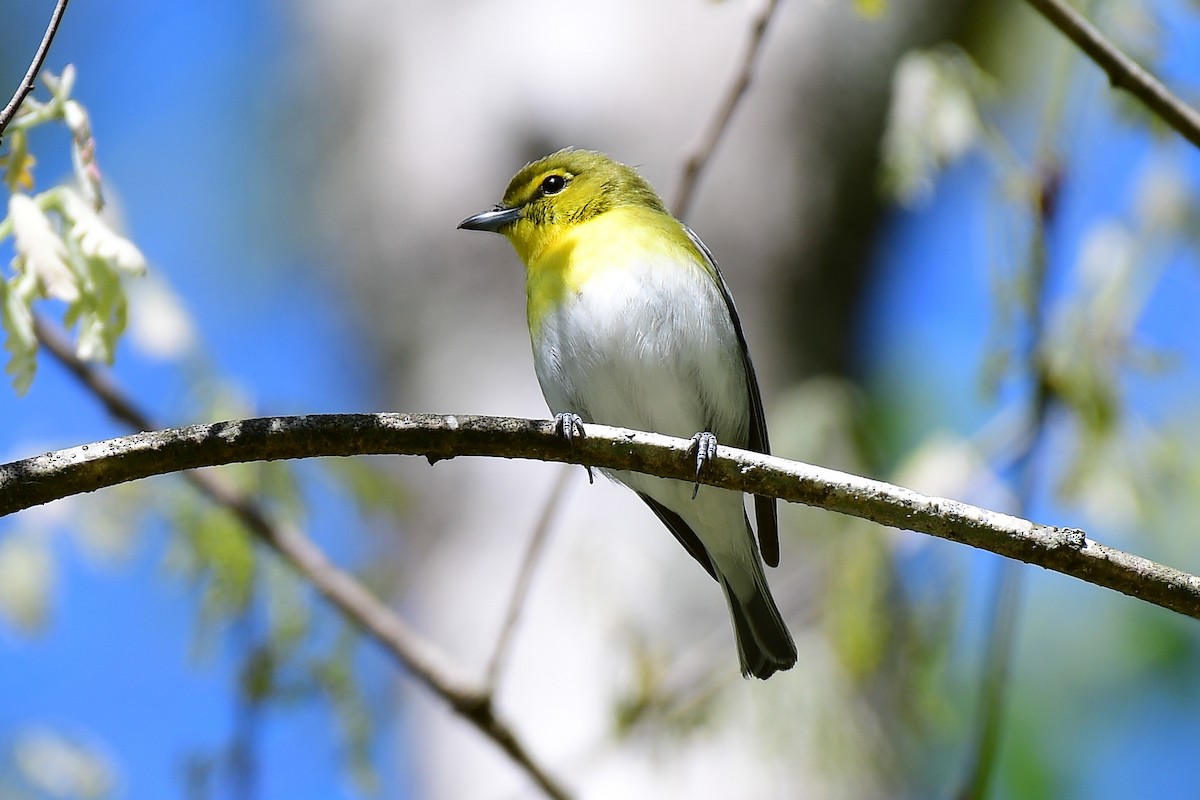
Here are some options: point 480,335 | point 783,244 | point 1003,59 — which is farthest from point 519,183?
point 1003,59

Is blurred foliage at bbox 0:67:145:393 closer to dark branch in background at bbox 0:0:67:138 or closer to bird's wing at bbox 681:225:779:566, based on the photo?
dark branch in background at bbox 0:0:67:138

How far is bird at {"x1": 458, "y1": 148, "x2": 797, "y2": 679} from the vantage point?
3.84 m

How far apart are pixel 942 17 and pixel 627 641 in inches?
147

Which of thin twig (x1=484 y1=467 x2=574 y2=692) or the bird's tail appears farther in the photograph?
the bird's tail

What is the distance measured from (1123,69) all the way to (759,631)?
2.10m

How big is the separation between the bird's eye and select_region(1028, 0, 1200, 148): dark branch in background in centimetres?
210

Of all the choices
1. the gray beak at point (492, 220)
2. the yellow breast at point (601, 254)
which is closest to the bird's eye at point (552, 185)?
the gray beak at point (492, 220)

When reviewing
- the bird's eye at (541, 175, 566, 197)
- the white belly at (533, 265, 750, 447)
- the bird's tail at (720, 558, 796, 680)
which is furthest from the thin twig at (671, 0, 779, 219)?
the bird's tail at (720, 558, 796, 680)

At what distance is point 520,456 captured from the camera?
223 centimetres

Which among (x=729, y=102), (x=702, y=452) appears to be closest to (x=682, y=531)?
(x=729, y=102)

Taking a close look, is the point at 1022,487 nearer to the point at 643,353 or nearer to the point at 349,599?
the point at 643,353

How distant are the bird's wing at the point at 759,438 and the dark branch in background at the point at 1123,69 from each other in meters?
1.61

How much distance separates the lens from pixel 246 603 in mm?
3709

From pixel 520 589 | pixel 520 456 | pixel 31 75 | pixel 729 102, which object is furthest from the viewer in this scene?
pixel 520 589
